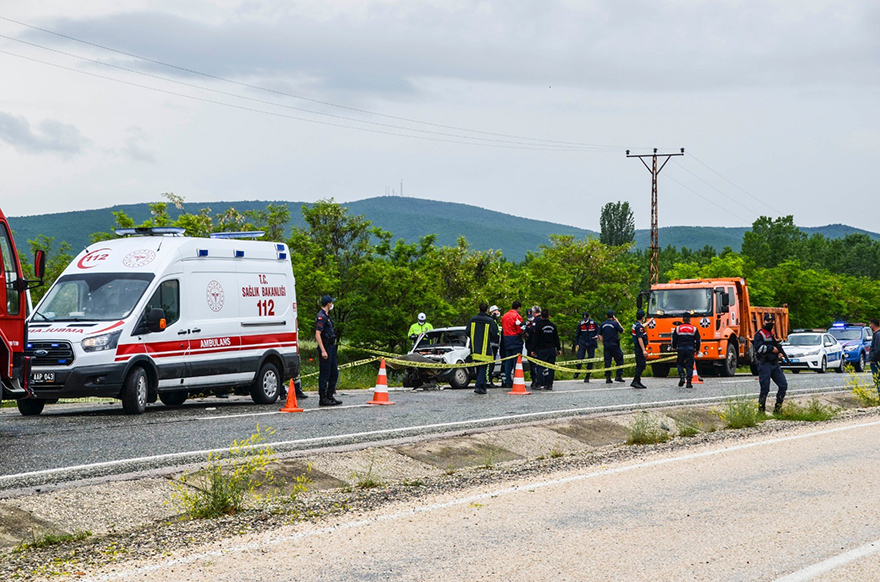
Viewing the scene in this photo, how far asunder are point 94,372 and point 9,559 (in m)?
8.36

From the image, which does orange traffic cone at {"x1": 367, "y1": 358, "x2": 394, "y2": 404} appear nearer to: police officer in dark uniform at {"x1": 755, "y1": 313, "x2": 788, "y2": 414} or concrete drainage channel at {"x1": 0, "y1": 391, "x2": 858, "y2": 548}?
concrete drainage channel at {"x1": 0, "y1": 391, "x2": 858, "y2": 548}

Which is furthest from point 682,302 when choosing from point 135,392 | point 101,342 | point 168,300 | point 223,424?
point 101,342

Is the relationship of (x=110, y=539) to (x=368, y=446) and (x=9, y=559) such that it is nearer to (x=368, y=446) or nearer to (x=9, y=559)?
(x=9, y=559)

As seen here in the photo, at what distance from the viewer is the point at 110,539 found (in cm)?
731

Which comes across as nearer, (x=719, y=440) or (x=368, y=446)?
(x=368, y=446)

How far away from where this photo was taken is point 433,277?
159ft

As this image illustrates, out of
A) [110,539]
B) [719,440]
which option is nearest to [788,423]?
[719,440]

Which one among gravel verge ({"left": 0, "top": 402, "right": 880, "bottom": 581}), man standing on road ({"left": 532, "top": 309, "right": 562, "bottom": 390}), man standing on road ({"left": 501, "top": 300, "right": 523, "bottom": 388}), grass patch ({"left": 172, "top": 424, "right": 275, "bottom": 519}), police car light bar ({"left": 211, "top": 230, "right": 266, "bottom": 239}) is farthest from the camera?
man standing on road ({"left": 501, "top": 300, "right": 523, "bottom": 388})

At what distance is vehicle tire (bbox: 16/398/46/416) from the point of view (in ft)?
50.7

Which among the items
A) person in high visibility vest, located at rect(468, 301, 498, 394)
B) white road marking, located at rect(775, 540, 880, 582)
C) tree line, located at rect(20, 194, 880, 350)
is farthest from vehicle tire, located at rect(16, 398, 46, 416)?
tree line, located at rect(20, 194, 880, 350)

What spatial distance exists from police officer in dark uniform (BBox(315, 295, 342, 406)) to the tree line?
23.2 metres

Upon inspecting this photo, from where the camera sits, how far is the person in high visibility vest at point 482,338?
20.9 metres

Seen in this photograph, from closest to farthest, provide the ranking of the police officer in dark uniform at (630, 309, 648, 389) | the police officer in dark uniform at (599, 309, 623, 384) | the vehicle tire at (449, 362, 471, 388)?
the police officer in dark uniform at (630, 309, 648, 389), the vehicle tire at (449, 362, 471, 388), the police officer in dark uniform at (599, 309, 623, 384)

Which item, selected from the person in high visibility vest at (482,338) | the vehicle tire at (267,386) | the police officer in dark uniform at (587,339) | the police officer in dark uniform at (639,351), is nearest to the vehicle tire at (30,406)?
the vehicle tire at (267,386)
